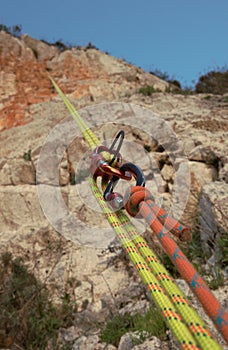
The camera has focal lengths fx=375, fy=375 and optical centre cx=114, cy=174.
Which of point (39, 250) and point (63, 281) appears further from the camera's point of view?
point (39, 250)

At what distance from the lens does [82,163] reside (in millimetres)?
5594

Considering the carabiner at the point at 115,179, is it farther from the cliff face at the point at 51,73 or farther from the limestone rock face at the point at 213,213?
the cliff face at the point at 51,73

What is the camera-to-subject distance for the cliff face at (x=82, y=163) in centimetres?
397

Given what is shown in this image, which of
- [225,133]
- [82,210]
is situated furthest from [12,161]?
[225,133]

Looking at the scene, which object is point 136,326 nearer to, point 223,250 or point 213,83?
point 223,250

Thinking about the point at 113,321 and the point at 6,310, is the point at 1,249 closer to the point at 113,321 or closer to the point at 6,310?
the point at 6,310

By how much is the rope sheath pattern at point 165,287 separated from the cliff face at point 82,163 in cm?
125

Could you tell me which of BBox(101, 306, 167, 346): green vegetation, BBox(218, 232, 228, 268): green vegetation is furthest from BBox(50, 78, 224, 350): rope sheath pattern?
BBox(218, 232, 228, 268): green vegetation

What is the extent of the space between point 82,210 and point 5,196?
127cm

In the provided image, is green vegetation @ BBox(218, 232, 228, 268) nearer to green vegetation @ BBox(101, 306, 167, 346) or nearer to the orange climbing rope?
green vegetation @ BBox(101, 306, 167, 346)

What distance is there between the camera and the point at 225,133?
5.09 m

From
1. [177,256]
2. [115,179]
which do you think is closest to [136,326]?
[115,179]

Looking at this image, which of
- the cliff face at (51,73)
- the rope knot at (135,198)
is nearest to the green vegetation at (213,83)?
the cliff face at (51,73)

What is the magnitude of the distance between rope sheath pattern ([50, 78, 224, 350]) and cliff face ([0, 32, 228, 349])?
49.3 inches
